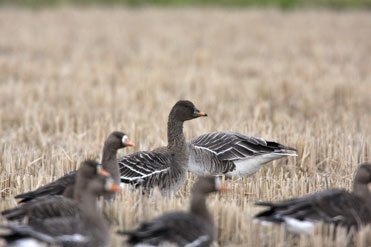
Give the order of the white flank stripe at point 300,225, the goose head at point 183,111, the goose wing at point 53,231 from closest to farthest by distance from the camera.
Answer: the goose wing at point 53,231
the white flank stripe at point 300,225
the goose head at point 183,111

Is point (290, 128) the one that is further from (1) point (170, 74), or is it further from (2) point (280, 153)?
(1) point (170, 74)

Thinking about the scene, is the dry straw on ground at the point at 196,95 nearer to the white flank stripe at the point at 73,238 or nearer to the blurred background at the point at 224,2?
the white flank stripe at the point at 73,238

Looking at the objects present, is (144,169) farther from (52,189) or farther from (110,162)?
(52,189)

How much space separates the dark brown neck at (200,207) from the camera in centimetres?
534

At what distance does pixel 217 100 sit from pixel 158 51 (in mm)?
7530

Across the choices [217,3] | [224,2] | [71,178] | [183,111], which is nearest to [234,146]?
[183,111]

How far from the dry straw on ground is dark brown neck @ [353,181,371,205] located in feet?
1.74

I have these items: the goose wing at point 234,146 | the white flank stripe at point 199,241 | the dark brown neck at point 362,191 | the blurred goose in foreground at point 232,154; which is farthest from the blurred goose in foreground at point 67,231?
the goose wing at point 234,146

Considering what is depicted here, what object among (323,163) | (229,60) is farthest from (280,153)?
(229,60)

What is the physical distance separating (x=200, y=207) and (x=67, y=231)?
1334mm

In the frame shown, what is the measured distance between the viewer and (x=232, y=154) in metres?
8.79

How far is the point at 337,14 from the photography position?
33.5 m

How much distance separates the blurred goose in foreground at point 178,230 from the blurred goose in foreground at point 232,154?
3.29m

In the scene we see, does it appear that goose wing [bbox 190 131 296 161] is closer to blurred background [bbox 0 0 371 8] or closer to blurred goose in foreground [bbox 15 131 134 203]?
blurred goose in foreground [bbox 15 131 134 203]
